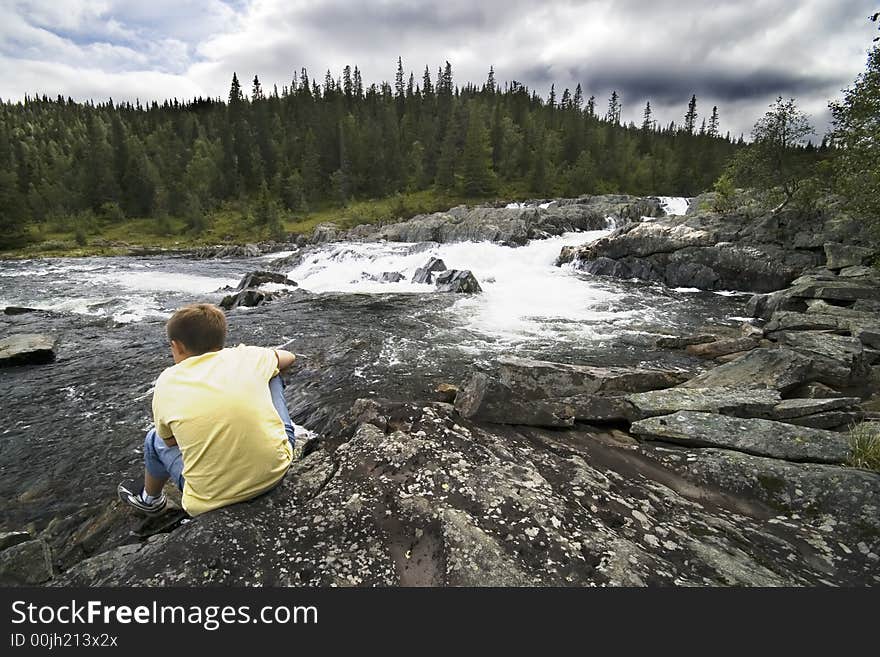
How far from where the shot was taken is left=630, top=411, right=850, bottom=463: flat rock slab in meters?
5.70

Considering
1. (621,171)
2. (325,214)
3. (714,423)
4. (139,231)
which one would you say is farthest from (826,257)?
(139,231)

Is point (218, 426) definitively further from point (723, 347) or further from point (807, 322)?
point (807, 322)

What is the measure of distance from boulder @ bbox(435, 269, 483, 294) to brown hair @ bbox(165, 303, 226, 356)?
23088 millimetres

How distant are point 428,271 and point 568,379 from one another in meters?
23.1

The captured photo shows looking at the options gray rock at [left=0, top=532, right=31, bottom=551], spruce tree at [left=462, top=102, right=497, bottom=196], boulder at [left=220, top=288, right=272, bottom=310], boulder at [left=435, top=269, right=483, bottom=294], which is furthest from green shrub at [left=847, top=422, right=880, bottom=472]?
spruce tree at [left=462, top=102, right=497, bottom=196]

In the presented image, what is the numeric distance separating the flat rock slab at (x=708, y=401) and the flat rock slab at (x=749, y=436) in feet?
1.45

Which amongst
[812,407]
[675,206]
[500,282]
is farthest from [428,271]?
[675,206]

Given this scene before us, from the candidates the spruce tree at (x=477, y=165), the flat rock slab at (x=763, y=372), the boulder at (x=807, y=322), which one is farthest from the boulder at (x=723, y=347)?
the spruce tree at (x=477, y=165)

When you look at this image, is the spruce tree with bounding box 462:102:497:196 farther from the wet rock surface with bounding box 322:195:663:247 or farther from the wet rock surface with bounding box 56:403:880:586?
the wet rock surface with bounding box 56:403:880:586

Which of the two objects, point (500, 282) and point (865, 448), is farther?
point (500, 282)

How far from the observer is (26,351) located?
14.2 meters

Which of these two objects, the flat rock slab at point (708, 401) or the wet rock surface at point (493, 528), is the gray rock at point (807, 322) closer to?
the flat rock slab at point (708, 401)

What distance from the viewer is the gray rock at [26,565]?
16.1 feet

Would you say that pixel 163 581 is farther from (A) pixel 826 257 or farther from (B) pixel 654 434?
(A) pixel 826 257
